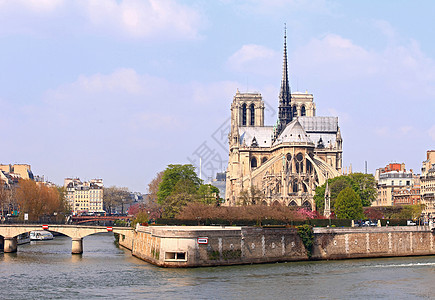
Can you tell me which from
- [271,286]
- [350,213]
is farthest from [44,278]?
[350,213]

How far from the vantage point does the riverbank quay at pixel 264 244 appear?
63781mm

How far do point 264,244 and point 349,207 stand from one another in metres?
31.8

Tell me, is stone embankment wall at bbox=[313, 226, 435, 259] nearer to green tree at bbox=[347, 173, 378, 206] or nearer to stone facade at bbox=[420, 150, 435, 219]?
stone facade at bbox=[420, 150, 435, 219]

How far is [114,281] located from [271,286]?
36.5 feet

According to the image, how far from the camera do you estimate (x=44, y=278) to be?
59.9 m

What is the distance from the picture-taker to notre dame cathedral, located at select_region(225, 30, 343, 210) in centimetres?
13825

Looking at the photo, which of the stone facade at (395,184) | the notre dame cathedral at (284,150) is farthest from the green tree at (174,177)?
the stone facade at (395,184)

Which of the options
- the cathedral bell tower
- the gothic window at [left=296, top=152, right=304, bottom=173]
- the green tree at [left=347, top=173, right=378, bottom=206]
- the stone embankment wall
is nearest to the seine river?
the stone embankment wall

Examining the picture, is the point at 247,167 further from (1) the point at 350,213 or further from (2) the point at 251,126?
(1) the point at 350,213

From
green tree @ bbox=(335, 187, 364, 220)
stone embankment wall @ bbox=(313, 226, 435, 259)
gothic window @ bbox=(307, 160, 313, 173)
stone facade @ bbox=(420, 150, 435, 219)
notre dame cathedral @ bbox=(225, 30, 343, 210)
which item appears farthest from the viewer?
gothic window @ bbox=(307, 160, 313, 173)

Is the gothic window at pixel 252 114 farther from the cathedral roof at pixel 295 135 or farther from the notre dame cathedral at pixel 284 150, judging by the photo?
the cathedral roof at pixel 295 135

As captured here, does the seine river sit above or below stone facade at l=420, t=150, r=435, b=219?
below

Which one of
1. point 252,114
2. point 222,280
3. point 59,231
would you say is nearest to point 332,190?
point 59,231

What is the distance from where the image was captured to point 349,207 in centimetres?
9825
